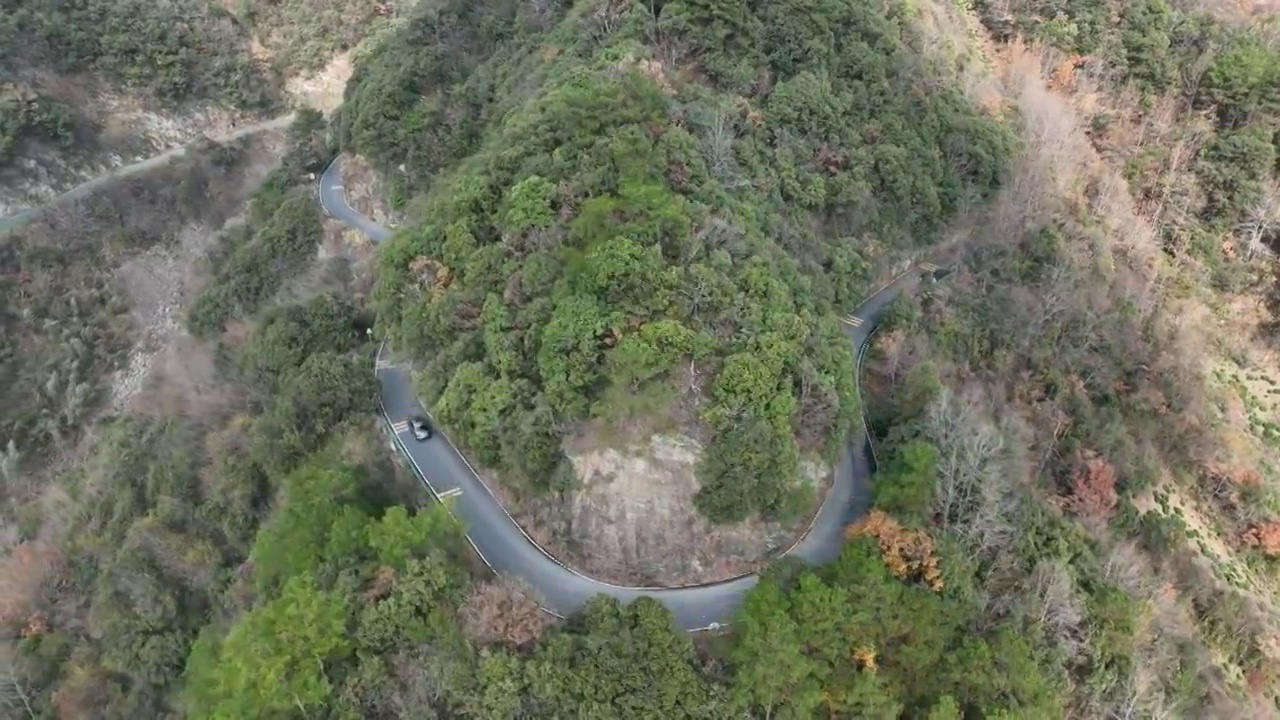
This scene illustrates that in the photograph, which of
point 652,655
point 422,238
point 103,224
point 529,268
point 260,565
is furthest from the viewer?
point 103,224

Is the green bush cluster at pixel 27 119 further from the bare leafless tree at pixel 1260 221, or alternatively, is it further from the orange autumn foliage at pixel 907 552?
the bare leafless tree at pixel 1260 221

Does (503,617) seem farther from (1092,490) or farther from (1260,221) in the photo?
(1260,221)

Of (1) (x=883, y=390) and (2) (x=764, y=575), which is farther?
(1) (x=883, y=390)

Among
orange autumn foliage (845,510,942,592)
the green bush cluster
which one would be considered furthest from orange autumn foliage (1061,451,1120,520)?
the green bush cluster

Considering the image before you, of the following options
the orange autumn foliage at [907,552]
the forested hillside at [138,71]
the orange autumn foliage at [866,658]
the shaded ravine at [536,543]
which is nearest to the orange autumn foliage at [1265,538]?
the shaded ravine at [536,543]

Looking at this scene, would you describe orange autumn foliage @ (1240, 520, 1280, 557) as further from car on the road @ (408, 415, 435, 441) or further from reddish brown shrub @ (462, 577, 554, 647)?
car on the road @ (408, 415, 435, 441)

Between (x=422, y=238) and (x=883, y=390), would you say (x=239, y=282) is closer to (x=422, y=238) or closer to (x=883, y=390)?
(x=422, y=238)

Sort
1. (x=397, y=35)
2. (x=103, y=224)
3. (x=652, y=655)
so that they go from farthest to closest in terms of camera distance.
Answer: (x=103, y=224) < (x=397, y=35) < (x=652, y=655)

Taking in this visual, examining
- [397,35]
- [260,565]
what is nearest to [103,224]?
[397,35]
